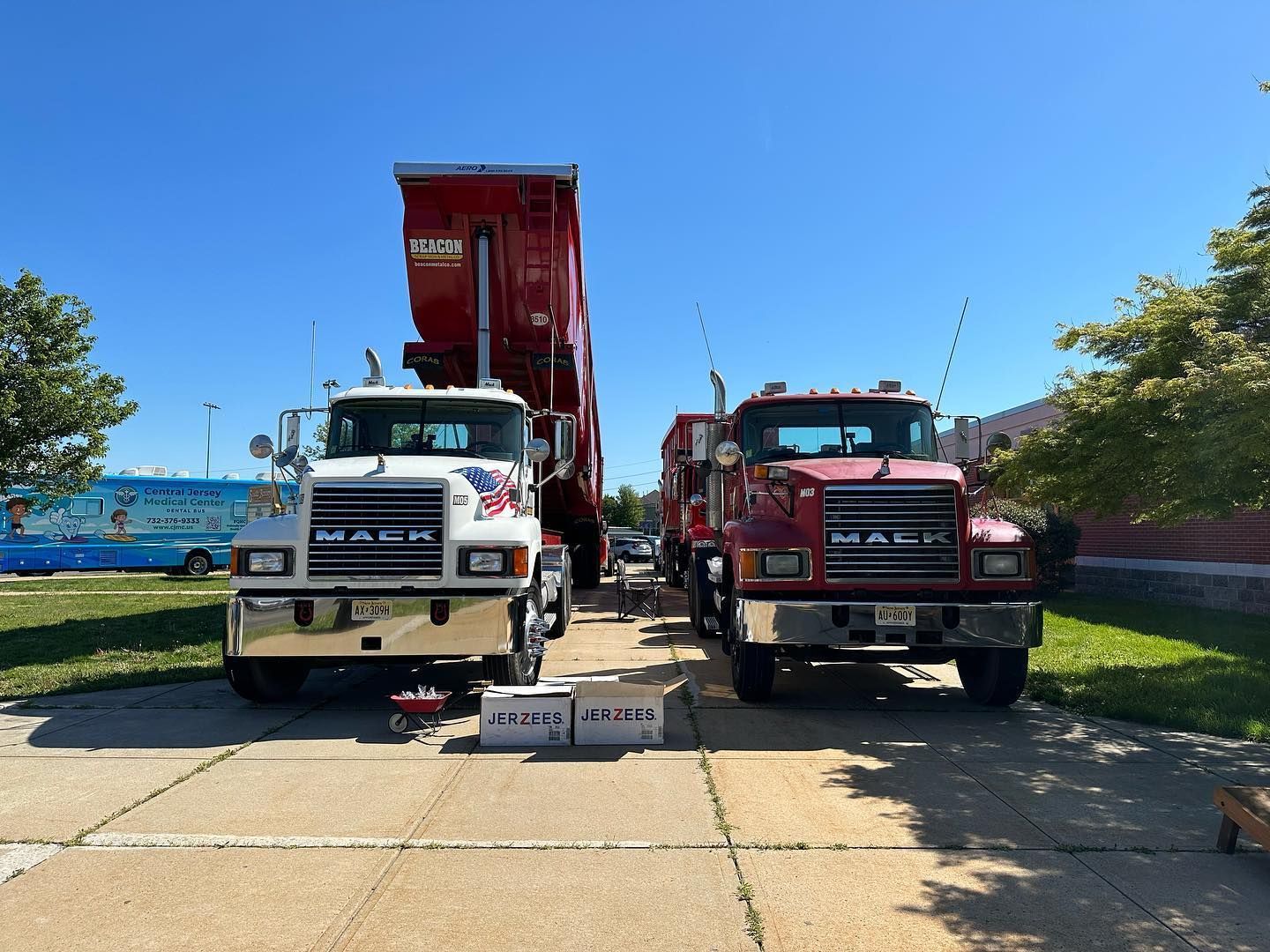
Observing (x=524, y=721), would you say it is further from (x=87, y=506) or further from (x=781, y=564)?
(x=87, y=506)

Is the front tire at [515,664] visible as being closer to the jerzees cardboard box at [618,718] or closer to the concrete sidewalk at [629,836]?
the concrete sidewalk at [629,836]

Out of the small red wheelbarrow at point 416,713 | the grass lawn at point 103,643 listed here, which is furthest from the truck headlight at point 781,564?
the grass lawn at point 103,643

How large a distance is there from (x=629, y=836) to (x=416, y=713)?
8.59ft

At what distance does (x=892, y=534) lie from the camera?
21.3ft

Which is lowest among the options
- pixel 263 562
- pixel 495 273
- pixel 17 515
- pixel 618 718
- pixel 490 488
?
pixel 618 718

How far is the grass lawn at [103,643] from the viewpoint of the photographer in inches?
316

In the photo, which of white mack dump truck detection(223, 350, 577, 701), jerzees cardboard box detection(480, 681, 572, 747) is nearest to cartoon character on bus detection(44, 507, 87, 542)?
white mack dump truck detection(223, 350, 577, 701)

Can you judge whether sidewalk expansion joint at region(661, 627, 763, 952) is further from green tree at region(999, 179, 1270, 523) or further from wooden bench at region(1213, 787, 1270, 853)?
green tree at region(999, 179, 1270, 523)

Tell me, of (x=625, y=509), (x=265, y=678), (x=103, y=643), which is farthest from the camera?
(x=625, y=509)

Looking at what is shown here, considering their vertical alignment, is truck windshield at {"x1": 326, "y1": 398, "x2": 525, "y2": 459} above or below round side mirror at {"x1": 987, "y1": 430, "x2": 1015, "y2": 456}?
above

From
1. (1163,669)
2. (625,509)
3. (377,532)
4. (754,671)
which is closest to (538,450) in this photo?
(377,532)

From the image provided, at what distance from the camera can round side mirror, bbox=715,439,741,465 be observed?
25.0ft

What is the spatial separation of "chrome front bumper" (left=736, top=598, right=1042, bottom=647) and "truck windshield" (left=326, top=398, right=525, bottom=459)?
3.16 m

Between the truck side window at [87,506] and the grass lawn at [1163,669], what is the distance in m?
25.1
